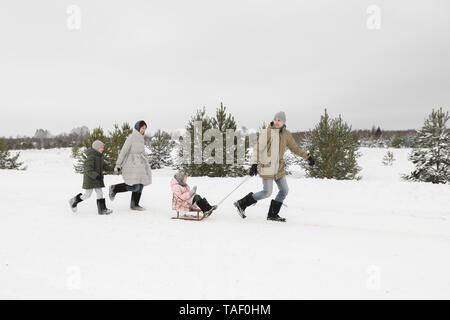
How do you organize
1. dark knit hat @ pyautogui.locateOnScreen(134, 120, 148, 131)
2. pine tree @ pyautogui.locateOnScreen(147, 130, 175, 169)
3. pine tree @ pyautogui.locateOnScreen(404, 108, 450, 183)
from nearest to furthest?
1. dark knit hat @ pyautogui.locateOnScreen(134, 120, 148, 131)
2. pine tree @ pyautogui.locateOnScreen(404, 108, 450, 183)
3. pine tree @ pyautogui.locateOnScreen(147, 130, 175, 169)

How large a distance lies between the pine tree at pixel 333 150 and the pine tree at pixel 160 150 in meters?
14.3

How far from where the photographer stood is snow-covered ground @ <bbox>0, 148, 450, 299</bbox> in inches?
115

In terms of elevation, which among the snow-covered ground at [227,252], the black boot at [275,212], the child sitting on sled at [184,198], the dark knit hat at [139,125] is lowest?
the snow-covered ground at [227,252]

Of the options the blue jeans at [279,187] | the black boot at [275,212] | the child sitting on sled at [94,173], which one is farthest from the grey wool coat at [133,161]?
the black boot at [275,212]

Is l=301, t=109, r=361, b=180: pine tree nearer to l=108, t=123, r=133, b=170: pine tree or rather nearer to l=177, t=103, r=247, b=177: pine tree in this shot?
l=177, t=103, r=247, b=177: pine tree

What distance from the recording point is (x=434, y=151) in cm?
1741

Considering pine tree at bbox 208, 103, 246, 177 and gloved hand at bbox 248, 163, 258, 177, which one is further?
pine tree at bbox 208, 103, 246, 177

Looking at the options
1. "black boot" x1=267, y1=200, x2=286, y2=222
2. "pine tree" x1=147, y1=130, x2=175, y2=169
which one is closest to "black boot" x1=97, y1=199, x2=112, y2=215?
"black boot" x1=267, y1=200, x2=286, y2=222

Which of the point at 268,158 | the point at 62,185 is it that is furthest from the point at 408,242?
the point at 62,185

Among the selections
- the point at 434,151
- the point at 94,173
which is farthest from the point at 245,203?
the point at 434,151

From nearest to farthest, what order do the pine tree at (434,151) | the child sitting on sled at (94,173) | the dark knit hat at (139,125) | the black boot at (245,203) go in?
1. the black boot at (245,203)
2. the child sitting on sled at (94,173)
3. the dark knit hat at (139,125)
4. the pine tree at (434,151)

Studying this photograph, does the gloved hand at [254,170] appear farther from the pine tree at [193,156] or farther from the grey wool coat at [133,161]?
the pine tree at [193,156]

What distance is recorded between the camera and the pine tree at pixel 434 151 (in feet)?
55.7

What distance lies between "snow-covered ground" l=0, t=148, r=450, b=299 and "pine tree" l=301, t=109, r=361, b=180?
10.1m
